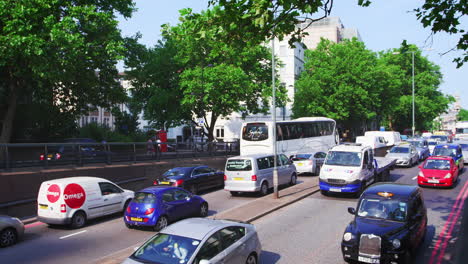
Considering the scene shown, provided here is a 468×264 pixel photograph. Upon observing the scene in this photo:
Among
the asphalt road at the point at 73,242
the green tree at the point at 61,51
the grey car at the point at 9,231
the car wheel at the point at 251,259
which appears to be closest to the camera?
the car wheel at the point at 251,259

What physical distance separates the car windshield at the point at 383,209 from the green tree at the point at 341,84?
117 ft

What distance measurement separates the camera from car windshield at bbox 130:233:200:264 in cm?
614

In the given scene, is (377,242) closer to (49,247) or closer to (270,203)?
(270,203)

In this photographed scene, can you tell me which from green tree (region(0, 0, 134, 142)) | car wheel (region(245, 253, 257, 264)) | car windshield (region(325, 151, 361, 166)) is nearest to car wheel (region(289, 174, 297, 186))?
car windshield (region(325, 151, 361, 166))

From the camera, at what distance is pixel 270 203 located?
15492 millimetres

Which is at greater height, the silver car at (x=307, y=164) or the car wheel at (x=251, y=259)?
the silver car at (x=307, y=164)

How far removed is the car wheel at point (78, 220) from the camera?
12461 mm

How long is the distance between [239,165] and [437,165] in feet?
33.6

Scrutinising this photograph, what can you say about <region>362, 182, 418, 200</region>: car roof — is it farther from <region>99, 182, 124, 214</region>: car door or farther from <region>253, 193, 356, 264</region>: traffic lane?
<region>99, 182, 124, 214</region>: car door

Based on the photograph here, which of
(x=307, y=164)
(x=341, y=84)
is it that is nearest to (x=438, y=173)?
(x=307, y=164)

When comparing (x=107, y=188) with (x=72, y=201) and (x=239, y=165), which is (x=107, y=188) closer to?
(x=72, y=201)

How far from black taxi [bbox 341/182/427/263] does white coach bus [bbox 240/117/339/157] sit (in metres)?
14.9

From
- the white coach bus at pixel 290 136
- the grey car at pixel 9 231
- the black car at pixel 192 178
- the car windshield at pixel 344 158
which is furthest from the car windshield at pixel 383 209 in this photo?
the white coach bus at pixel 290 136

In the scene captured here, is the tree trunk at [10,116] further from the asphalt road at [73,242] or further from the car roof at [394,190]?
the car roof at [394,190]
